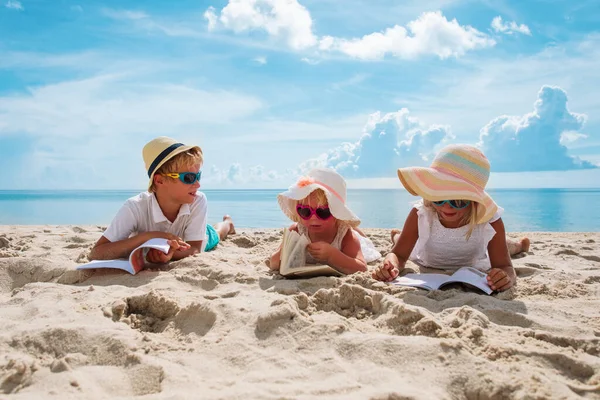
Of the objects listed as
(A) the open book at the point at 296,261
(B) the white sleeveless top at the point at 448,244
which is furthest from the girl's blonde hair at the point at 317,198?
(B) the white sleeveless top at the point at 448,244

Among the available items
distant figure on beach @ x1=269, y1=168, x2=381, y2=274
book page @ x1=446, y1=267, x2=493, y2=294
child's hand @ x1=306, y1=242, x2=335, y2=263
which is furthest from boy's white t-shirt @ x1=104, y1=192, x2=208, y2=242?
book page @ x1=446, y1=267, x2=493, y2=294

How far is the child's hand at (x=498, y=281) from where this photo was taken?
3367mm

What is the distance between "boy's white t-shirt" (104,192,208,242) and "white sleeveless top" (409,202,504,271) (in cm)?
215

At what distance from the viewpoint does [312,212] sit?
153 inches

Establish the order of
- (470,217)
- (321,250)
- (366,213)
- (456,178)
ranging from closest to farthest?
(456,178) < (321,250) < (470,217) < (366,213)

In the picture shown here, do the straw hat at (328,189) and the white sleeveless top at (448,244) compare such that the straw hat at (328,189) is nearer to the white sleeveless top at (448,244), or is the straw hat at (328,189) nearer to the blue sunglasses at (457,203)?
the white sleeveless top at (448,244)

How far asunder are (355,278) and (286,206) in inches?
45.6

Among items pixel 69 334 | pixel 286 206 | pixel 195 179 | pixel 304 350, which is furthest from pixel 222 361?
pixel 195 179

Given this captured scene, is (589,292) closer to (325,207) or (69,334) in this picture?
(325,207)

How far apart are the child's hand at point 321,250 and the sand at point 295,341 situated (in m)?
0.33

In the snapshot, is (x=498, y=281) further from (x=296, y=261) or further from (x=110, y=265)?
(x=110, y=265)

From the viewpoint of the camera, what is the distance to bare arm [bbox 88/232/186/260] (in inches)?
165

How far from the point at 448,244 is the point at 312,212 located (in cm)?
123

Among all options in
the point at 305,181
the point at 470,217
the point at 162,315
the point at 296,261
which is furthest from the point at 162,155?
the point at 470,217
